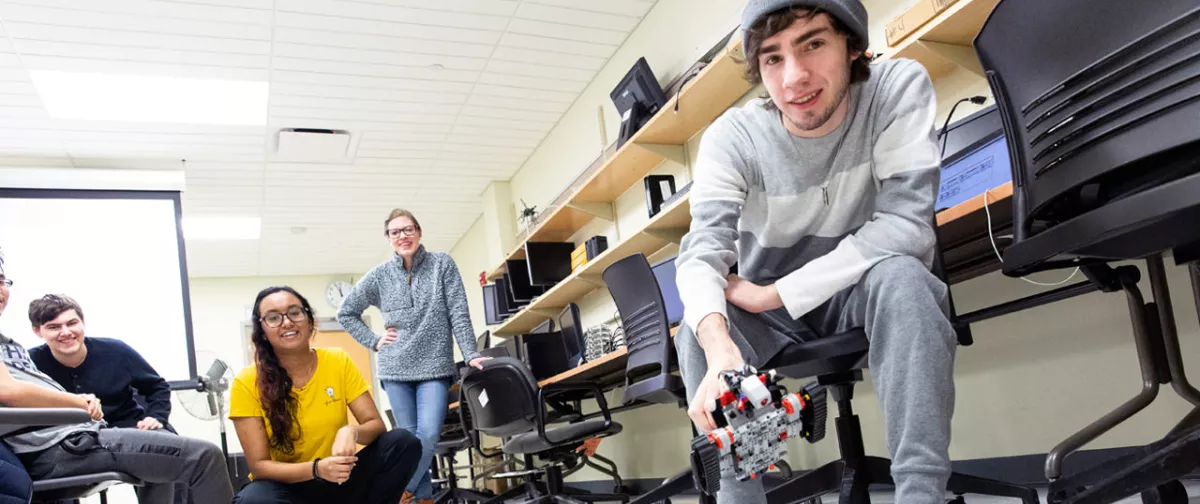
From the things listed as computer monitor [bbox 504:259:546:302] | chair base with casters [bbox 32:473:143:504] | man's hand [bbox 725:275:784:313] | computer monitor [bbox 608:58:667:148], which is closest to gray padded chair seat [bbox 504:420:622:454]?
chair base with casters [bbox 32:473:143:504]

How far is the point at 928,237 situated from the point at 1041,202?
144 millimetres

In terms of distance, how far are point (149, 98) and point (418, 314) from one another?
95.2 inches

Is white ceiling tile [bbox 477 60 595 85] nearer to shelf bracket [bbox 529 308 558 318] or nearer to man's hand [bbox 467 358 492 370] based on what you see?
shelf bracket [bbox 529 308 558 318]

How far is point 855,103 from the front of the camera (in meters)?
1.27

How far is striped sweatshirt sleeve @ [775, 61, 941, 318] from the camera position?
1.12 m

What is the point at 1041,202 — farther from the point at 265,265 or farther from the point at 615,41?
the point at 265,265

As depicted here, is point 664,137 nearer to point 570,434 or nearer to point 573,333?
point 573,333

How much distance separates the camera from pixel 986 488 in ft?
4.93

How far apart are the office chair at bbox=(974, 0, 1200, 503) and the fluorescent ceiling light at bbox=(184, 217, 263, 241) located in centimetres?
704

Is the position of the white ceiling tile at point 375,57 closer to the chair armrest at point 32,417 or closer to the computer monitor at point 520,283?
the computer monitor at point 520,283

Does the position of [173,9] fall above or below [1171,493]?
above

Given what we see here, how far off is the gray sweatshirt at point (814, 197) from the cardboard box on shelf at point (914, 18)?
119 cm

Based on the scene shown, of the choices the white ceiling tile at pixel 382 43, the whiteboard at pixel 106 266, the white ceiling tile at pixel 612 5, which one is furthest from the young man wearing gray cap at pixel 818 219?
the whiteboard at pixel 106 266

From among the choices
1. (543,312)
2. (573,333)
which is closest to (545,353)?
(573,333)
